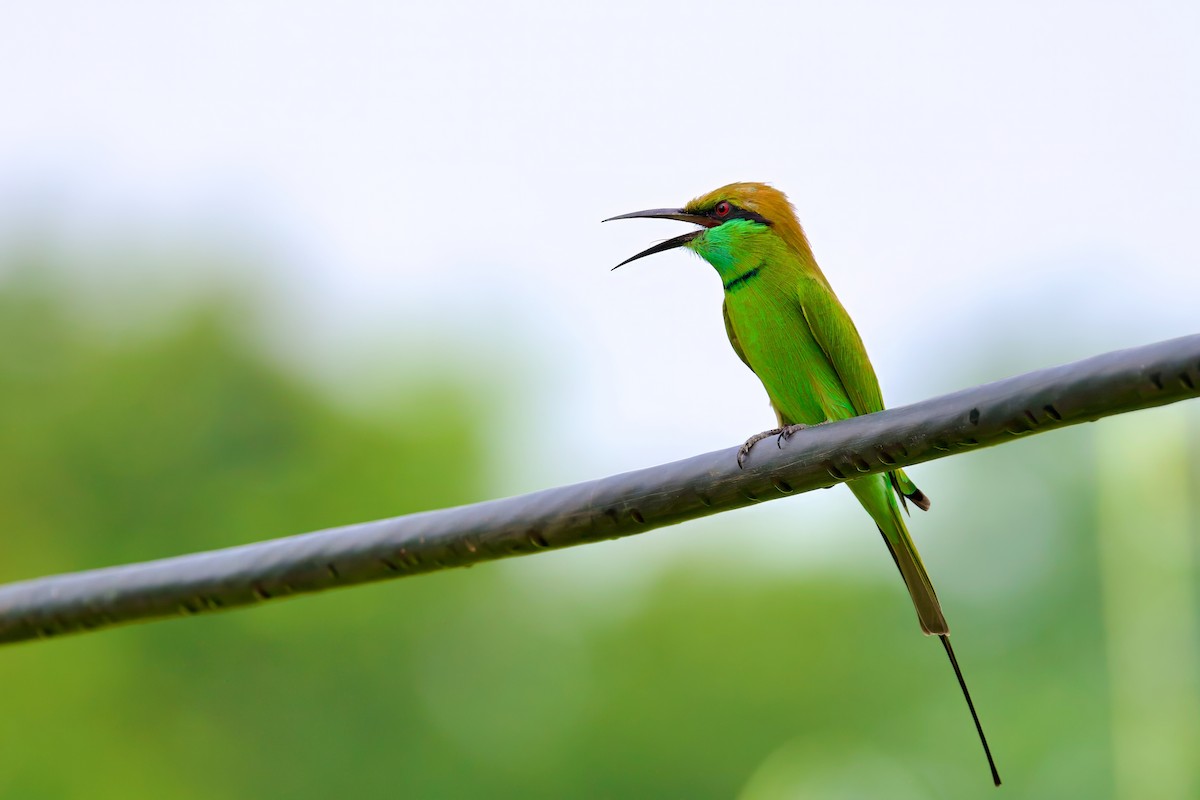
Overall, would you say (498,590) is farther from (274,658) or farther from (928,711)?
(928,711)

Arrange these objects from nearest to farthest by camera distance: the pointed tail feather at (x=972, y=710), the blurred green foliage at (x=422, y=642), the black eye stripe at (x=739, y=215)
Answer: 1. the pointed tail feather at (x=972, y=710)
2. the black eye stripe at (x=739, y=215)
3. the blurred green foliage at (x=422, y=642)

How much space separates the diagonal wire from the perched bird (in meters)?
1.47

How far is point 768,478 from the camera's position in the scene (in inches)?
75.2

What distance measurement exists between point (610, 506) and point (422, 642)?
23608 millimetres

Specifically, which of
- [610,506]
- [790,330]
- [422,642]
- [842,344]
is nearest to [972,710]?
[610,506]

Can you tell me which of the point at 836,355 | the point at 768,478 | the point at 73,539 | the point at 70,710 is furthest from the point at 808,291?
the point at 73,539

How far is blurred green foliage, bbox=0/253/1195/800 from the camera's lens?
21.3 m

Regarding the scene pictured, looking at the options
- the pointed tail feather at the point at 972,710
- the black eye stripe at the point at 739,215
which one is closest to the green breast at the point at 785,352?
the black eye stripe at the point at 739,215

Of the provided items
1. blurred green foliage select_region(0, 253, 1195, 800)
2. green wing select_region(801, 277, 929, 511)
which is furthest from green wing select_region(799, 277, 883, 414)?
blurred green foliage select_region(0, 253, 1195, 800)

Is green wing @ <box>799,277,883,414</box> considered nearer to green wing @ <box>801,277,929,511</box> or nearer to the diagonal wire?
green wing @ <box>801,277,929,511</box>

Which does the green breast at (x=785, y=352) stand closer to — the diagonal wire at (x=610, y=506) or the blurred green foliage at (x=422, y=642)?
the diagonal wire at (x=610, y=506)

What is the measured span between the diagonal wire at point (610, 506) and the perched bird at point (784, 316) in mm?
1470

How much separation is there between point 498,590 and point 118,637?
7635mm

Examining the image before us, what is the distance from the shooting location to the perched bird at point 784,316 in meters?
3.59
